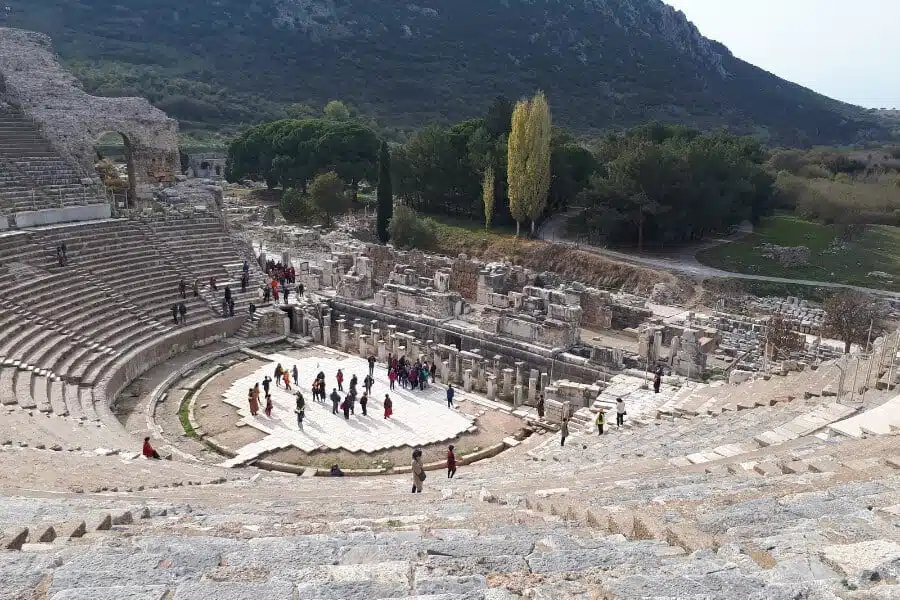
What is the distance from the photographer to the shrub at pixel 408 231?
1542 inches

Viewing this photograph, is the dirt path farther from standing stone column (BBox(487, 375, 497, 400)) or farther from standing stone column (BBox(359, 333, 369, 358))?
standing stone column (BBox(359, 333, 369, 358))

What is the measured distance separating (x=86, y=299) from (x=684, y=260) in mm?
26585

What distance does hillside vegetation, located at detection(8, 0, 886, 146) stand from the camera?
8338cm

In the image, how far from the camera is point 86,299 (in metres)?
20.8

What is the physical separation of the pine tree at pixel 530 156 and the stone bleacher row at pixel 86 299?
17.2m

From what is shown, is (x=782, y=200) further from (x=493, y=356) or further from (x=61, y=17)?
(x=61, y=17)

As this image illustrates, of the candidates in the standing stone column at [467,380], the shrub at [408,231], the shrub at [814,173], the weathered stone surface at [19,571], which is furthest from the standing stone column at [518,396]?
the shrub at [814,173]

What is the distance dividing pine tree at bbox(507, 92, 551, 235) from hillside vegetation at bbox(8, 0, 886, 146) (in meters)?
40.1

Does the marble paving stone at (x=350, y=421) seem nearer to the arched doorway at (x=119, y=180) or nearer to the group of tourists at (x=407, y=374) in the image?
the group of tourists at (x=407, y=374)

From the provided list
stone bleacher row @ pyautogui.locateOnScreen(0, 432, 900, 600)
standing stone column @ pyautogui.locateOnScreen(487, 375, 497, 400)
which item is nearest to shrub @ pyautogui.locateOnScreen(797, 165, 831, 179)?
standing stone column @ pyautogui.locateOnScreen(487, 375, 497, 400)

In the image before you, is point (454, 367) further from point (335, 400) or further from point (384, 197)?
point (384, 197)

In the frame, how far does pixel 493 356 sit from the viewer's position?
21297 millimetres

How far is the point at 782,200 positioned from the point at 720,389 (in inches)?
1281

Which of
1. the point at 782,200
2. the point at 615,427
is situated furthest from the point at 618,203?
the point at 615,427
